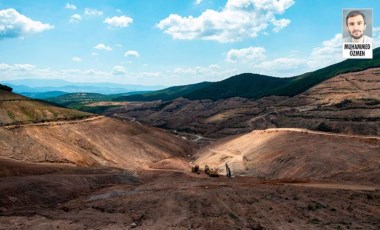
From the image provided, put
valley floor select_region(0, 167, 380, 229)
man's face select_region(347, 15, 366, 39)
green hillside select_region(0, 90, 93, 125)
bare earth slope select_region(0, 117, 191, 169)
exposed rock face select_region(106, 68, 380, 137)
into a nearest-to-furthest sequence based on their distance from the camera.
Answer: valley floor select_region(0, 167, 380, 229), man's face select_region(347, 15, 366, 39), bare earth slope select_region(0, 117, 191, 169), green hillside select_region(0, 90, 93, 125), exposed rock face select_region(106, 68, 380, 137)

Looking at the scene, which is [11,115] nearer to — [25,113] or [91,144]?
[25,113]

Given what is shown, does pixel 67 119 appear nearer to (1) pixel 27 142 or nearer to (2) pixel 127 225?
(1) pixel 27 142

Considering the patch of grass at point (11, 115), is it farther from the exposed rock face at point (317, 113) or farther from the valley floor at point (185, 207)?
the exposed rock face at point (317, 113)

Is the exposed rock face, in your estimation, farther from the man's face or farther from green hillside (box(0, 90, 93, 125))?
the man's face

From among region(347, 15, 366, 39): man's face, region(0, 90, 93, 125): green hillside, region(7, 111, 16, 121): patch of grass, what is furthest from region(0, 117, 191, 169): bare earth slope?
region(347, 15, 366, 39): man's face

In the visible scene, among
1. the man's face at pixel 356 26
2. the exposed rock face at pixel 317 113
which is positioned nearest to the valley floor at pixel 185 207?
the man's face at pixel 356 26
